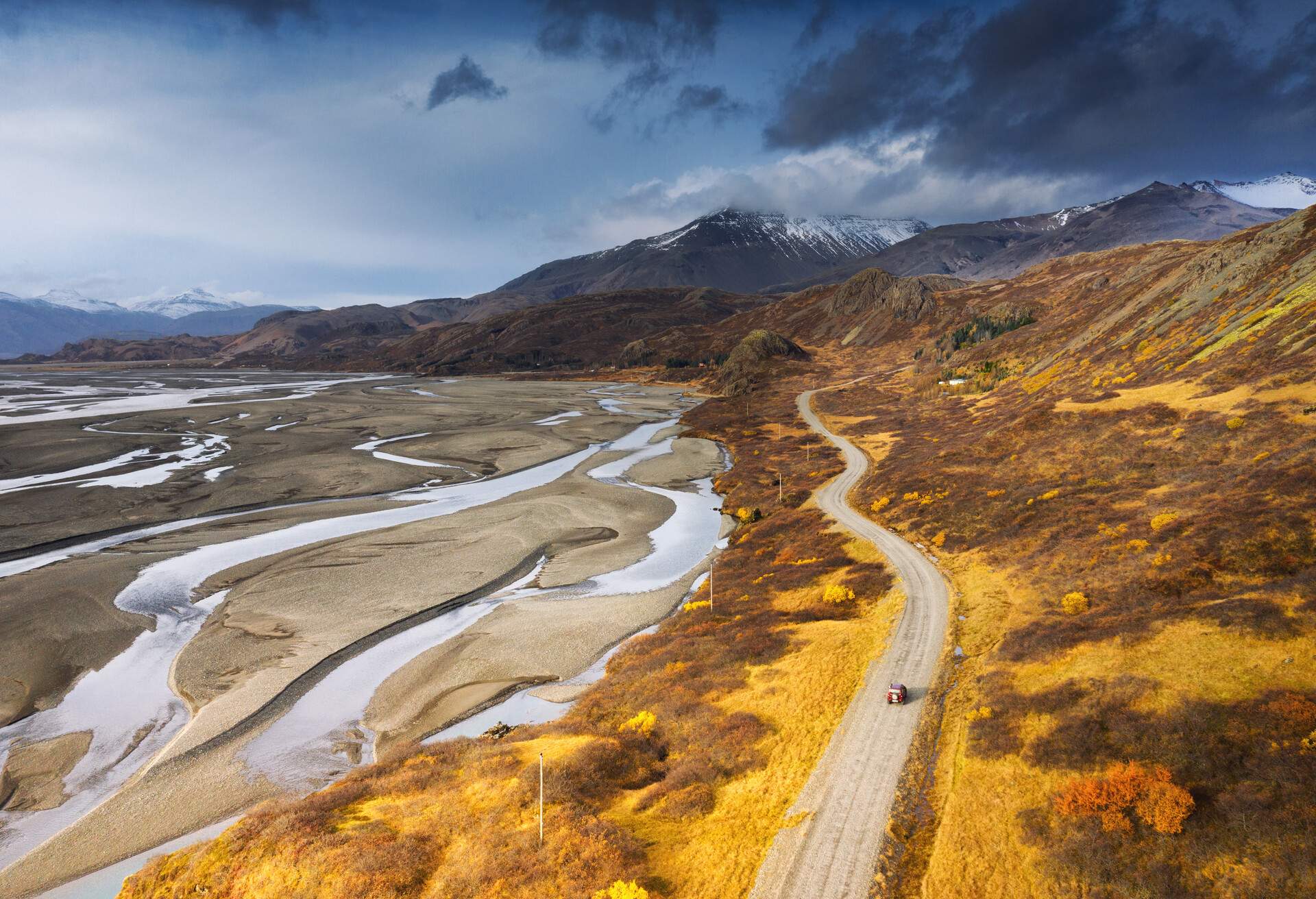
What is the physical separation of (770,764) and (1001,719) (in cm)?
903

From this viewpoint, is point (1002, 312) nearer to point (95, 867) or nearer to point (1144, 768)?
point (1144, 768)

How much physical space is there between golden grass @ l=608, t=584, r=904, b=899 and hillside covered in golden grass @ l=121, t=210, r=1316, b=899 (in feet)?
0.35

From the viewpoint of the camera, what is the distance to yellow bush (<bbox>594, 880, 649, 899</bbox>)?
658 inches

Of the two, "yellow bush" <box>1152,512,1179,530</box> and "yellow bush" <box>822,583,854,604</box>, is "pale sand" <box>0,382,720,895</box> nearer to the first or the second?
"yellow bush" <box>822,583,854,604</box>

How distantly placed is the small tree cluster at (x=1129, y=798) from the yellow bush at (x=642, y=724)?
15.6m

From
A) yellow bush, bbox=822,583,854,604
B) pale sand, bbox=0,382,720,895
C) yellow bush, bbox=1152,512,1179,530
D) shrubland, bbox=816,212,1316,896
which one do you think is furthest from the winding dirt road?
pale sand, bbox=0,382,720,895

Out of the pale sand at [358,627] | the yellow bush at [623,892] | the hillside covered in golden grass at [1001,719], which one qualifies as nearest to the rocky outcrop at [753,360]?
the pale sand at [358,627]

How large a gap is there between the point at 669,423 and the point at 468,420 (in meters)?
43.0

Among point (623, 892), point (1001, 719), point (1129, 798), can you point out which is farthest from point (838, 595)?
point (623, 892)

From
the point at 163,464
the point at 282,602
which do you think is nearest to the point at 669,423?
the point at 163,464

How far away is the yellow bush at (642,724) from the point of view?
89.7ft

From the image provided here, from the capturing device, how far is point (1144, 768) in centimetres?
1836

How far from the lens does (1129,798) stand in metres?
17.3

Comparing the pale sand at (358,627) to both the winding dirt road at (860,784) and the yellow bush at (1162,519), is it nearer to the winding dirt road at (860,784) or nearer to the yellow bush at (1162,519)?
the winding dirt road at (860,784)
